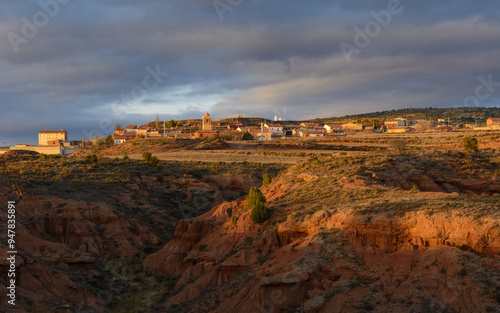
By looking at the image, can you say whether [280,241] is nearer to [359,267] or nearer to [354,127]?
[359,267]

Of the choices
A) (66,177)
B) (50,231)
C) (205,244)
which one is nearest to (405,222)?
(205,244)

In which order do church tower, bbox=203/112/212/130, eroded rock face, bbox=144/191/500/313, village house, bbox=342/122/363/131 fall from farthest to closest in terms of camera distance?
village house, bbox=342/122/363/131 < church tower, bbox=203/112/212/130 < eroded rock face, bbox=144/191/500/313

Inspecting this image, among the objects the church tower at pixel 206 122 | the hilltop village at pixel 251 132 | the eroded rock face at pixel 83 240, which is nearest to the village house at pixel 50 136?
the hilltop village at pixel 251 132

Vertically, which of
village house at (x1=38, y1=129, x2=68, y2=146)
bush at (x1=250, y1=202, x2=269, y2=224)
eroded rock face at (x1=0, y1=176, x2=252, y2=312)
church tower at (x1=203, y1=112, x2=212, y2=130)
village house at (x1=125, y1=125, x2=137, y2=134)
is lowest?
eroded rock face at (x1=0, y1=176, x2=252, y2=312)

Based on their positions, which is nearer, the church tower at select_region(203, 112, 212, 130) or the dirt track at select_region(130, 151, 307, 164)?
the dirt track at select_region(130, 151, 307, 164)

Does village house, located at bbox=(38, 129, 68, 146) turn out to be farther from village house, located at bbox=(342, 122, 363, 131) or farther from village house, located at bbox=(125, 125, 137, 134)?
village house, located at bbox=(342, 122, 363, 131)

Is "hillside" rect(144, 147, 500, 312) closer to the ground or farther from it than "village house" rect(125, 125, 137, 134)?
closer to the ground

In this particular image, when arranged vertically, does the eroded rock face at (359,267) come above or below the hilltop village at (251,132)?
below

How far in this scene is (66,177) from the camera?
5106 centimetres

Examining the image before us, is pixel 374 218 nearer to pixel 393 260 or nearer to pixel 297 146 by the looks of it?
pixel 393 260

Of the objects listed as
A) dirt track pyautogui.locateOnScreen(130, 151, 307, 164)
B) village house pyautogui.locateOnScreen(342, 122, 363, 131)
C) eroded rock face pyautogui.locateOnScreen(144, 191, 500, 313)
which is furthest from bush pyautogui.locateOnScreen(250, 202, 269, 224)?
village house pyautogui.locateOnScreen(342, 122, 363, 131)

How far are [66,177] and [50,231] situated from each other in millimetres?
13966

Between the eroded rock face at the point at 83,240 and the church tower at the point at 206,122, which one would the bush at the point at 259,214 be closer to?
the eroded rock face at the point at 83,240

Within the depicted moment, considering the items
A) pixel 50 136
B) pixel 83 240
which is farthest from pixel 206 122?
pixel 83 240
